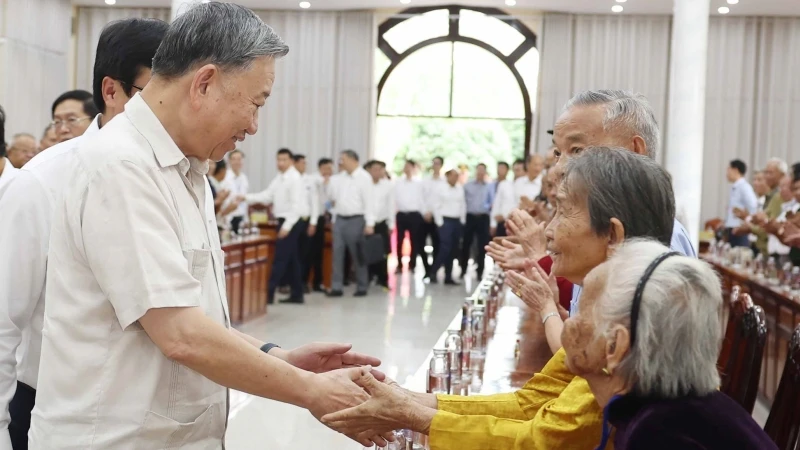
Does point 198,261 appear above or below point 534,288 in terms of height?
above

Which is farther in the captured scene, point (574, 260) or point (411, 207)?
point (411, 207)

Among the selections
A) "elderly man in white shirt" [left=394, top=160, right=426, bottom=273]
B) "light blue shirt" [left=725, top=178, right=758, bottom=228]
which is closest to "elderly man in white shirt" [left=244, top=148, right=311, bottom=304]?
"elderly man in white shirt" [left=394, top=160, right=426, bottom=273]

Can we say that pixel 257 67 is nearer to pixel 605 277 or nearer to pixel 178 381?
pixel 178 381

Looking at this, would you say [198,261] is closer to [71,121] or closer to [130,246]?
[130,246]

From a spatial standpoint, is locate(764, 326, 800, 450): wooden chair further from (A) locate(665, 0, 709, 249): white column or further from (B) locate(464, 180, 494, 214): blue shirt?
(B) locate(464, 180, 494, 214): blue shirt

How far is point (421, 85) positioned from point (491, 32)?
1.48 m

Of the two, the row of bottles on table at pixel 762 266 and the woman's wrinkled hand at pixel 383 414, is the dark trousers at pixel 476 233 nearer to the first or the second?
the row of bottles on table at pixel 762 266

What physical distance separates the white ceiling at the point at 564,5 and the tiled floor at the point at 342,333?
4.70 meters

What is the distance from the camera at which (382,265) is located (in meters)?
12.1

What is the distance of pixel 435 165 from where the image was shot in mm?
14172

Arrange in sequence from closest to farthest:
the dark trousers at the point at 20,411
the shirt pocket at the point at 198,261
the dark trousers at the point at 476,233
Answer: the shirt pocket at the point at 198,261
the dark trousers at the point at 20,411
the dark trousers at the point at 476,233

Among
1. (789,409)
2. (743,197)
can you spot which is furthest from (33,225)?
(743,197)

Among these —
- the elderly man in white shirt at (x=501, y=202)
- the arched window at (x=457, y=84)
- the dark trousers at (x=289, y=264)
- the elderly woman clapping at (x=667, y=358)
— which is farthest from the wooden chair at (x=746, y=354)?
the arched window at (x=457, y=84)

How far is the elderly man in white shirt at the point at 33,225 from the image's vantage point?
6.89 ft
